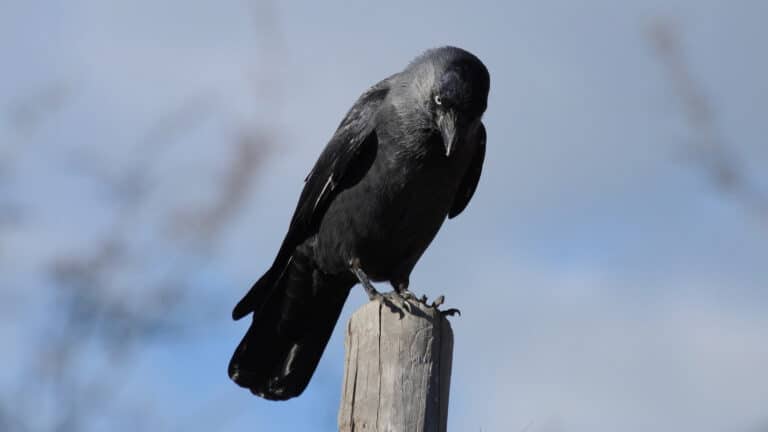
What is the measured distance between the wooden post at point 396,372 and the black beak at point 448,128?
1.60 m

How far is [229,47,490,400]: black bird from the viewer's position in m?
6.80

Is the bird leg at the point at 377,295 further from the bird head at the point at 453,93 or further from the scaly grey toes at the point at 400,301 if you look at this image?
the bird head at the point at 453,93

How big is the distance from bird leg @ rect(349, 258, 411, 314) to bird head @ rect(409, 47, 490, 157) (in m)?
0.88

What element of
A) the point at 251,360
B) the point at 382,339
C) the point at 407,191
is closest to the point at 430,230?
the point at 407,191

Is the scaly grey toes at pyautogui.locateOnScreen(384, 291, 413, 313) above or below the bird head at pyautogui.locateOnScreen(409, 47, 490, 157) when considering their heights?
below

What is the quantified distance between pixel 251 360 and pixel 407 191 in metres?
1.58

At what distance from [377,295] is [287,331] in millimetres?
1623

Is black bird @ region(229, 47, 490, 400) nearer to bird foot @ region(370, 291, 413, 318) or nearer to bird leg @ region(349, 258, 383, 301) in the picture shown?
bird leg @ region(349, 258, 383, 301)

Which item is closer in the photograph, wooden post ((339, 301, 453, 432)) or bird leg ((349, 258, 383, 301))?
wooden post ((339, 301, 453, 432))

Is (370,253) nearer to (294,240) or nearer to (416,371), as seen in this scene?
(294,240)

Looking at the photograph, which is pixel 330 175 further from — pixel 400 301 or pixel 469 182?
pixel 400 301

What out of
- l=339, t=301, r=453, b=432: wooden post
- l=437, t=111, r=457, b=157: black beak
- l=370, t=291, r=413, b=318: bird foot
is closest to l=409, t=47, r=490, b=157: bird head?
l=437, t=111, r=457, b=157: black beak

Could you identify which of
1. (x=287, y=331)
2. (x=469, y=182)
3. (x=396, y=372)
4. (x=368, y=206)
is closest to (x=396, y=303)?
(x=396, y=372)

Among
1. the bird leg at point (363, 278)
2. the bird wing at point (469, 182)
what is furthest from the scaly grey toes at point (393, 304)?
the bird wing at point (469, 182)
